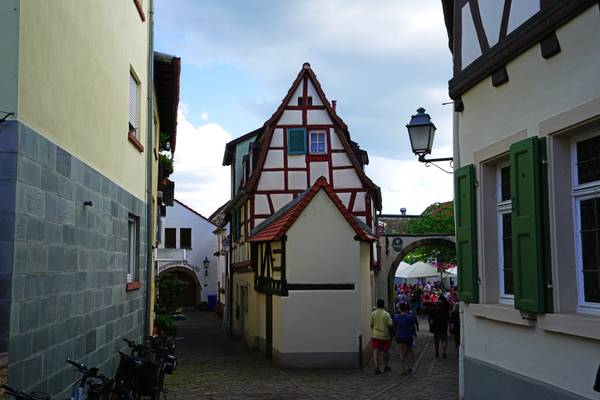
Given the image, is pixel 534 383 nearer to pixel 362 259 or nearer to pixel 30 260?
pixel 30 260

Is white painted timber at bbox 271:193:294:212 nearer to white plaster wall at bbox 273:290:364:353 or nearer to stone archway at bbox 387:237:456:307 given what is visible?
white plaster wall at bbox 273:290:364:353

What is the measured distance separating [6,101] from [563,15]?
4578 millimetres

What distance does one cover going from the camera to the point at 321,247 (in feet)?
56.6

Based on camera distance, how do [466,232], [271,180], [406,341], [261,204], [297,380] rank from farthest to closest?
[271,180] < [261,204] < [406,341] < [297,380] < [466,232]

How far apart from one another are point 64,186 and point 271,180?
15.9 meters

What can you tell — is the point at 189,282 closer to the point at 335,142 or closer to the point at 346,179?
the point at 346,179

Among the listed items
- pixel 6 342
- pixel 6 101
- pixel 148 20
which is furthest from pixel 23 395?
pixel 148 20

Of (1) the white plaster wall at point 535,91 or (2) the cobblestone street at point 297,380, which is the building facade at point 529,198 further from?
(2) the cobblestone street at point 297,380

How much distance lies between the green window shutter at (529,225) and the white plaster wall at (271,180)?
53.6ft

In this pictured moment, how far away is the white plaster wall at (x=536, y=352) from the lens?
562 cm

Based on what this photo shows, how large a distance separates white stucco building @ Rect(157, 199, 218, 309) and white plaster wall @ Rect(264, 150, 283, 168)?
28.4 m

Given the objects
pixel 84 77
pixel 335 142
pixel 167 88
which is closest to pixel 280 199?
pixel 335 142

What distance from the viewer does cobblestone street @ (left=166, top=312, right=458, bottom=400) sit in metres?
12.3

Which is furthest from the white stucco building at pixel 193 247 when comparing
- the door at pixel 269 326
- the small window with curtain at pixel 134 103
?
the small window with curtain at pixel 134 103
